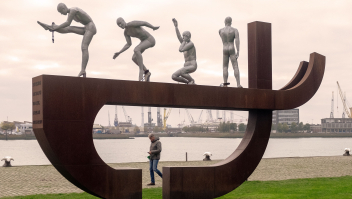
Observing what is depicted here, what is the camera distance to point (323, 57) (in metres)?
13.1

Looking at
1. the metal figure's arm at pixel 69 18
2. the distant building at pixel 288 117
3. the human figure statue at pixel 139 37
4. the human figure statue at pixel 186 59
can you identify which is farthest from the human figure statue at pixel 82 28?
the distant building at pixel 288 117

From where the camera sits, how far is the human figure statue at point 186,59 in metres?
11.8

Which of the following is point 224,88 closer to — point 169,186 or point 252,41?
point 252,41

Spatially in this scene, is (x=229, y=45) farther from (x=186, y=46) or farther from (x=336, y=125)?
(x=336, y=125)

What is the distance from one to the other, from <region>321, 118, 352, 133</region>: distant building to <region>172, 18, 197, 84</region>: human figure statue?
409 ft

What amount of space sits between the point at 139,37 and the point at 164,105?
1.85m

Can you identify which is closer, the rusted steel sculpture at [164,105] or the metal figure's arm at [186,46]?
the rusted steel sculpture at [164,105]

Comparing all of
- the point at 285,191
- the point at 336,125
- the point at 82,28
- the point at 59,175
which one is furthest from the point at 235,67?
the point at 336,125

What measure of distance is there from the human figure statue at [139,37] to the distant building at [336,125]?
412ft

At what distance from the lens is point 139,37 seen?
1155 centimetres

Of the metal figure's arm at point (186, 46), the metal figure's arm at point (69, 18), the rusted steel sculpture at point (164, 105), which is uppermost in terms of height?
the metal figure's arm at point (69, 18)

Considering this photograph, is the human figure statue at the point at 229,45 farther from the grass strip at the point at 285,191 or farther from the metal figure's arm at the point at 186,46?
the grass strip at the point at 285,191

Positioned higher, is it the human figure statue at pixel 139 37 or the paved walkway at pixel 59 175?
the human figure statue at pixel 139 37

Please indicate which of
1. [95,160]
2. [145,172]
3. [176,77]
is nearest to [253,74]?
[176,77]
